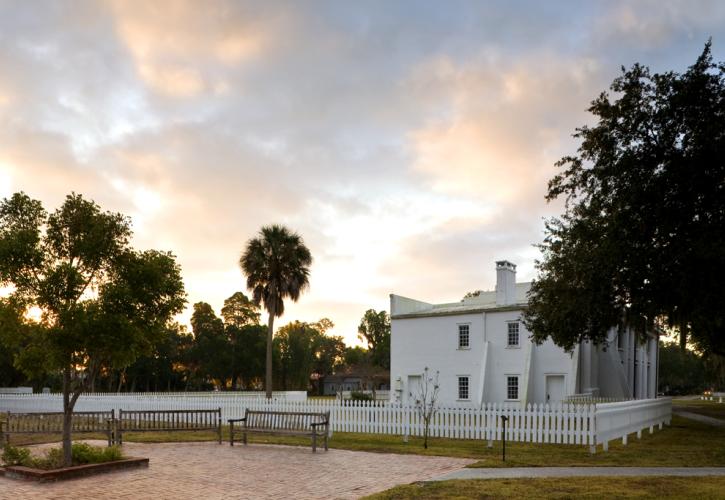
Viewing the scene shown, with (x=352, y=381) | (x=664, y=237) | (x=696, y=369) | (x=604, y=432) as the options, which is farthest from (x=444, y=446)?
(x=696, y=369)

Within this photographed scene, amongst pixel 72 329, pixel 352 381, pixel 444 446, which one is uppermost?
pixel 72 329

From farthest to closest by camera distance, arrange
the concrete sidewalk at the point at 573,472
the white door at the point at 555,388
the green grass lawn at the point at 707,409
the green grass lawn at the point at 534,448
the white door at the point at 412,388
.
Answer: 1. the white door at the point at 412,388
2. the green grass lawn at the point at 707,409
3. the white door at the point at 555,388
4. the green grass lawn at the point at 534,448
5. the concrete sidewalk at the point at 573,472

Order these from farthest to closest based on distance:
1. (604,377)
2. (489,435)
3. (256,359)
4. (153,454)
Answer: (256,359)
(604,377)
(489,435)
(153,454)

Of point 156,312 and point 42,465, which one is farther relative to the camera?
point 156,312

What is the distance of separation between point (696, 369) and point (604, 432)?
316ft

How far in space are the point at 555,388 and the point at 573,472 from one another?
79.1 feet

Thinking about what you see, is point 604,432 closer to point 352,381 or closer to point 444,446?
point 444,446

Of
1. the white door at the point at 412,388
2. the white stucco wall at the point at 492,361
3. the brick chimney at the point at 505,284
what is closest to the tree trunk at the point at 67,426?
the white stucco wall at the point at 492,361

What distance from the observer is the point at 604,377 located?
40.8m

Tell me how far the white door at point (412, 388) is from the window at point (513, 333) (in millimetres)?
6565

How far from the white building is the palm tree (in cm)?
651

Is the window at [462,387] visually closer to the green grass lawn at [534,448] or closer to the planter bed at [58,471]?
the green grass lawn at [534,448]

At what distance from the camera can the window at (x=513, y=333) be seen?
37.4 m

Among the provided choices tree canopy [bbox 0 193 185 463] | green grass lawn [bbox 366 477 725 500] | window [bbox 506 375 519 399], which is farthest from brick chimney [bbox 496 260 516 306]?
tree canopy [bbox 0 193 185 463]
